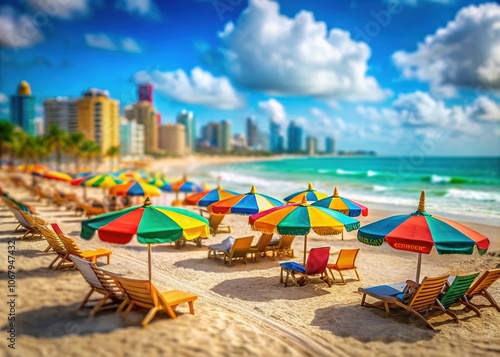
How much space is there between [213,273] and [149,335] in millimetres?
4193

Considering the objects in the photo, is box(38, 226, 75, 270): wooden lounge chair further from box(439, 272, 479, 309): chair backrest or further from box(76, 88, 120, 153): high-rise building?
box(76, 88, 120, 153): high-rise building

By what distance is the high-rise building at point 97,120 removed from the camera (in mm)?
109375

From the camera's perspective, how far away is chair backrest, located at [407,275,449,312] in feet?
19.9

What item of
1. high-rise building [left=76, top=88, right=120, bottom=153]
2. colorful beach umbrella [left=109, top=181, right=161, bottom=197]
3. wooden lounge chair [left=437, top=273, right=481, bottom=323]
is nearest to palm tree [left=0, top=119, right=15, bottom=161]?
high-rise building [left=76, top=88, right=120, bottom=153]

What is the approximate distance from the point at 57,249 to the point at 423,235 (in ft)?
20.1

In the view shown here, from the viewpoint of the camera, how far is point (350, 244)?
1266 centimetres

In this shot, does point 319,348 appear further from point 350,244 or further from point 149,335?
point 350,244

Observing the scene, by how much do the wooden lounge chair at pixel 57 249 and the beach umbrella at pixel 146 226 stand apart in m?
1.42

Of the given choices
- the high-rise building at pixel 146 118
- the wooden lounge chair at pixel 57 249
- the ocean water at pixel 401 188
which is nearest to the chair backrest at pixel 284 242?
the wooden lounge chair at pixel 57 249

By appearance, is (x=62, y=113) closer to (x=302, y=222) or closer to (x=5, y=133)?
(x=5, y=133)

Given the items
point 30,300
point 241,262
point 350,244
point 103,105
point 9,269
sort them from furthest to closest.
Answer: point 103,105 < point 350,244 < point 241,262 < point 9,269 < point 30,300

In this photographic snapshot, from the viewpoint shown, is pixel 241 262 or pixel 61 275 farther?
pixel 241 262

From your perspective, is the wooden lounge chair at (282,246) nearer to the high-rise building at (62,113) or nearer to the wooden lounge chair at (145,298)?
the wooden lounge chair at (145,298)

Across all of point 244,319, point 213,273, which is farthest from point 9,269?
point 213,273
